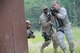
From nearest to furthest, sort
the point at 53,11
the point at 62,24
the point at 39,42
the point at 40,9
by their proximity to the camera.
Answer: the point at 53,11, the point at 62,24, the point at 39,42, the point at 40,9

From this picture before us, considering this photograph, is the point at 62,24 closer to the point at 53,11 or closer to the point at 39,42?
the point at 53,11

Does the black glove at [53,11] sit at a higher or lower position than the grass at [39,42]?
higher

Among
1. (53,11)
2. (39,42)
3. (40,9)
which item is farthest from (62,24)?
(40,9)

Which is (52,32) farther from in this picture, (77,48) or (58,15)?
(58,15)

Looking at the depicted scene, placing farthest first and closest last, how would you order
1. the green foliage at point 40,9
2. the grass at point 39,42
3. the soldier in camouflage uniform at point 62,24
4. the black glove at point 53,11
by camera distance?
the green foliage at point 40,9 < the grass at point 39,42 < the soldier in camouflage uniform at point 62,24 < the black glove at point 53,11

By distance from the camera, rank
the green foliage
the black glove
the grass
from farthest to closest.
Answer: the green foliage → the grass → the black glove

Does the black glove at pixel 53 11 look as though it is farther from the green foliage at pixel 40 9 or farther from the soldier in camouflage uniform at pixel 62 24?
the green foliage at pixel 40 9

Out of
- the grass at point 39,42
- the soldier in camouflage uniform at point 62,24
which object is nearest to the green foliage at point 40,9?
the grass at point 39,42

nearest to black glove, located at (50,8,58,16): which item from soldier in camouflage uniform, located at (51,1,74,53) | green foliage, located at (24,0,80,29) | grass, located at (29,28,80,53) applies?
soldier in camouflage uniform, located at (51,1,74,53)

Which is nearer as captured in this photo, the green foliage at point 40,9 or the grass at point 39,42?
the grass at point 39,42

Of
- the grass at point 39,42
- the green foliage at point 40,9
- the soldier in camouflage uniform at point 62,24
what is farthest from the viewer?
the green foliage at point 40,9

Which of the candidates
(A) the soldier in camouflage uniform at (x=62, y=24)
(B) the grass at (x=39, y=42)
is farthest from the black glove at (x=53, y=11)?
(B) the grass at (x=39, y=42)

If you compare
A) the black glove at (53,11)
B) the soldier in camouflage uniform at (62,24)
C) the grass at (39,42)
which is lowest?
the grass at (39,42)

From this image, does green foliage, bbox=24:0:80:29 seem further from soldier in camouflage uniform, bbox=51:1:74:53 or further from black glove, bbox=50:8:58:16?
black glove, bbox=50:8:58:16
